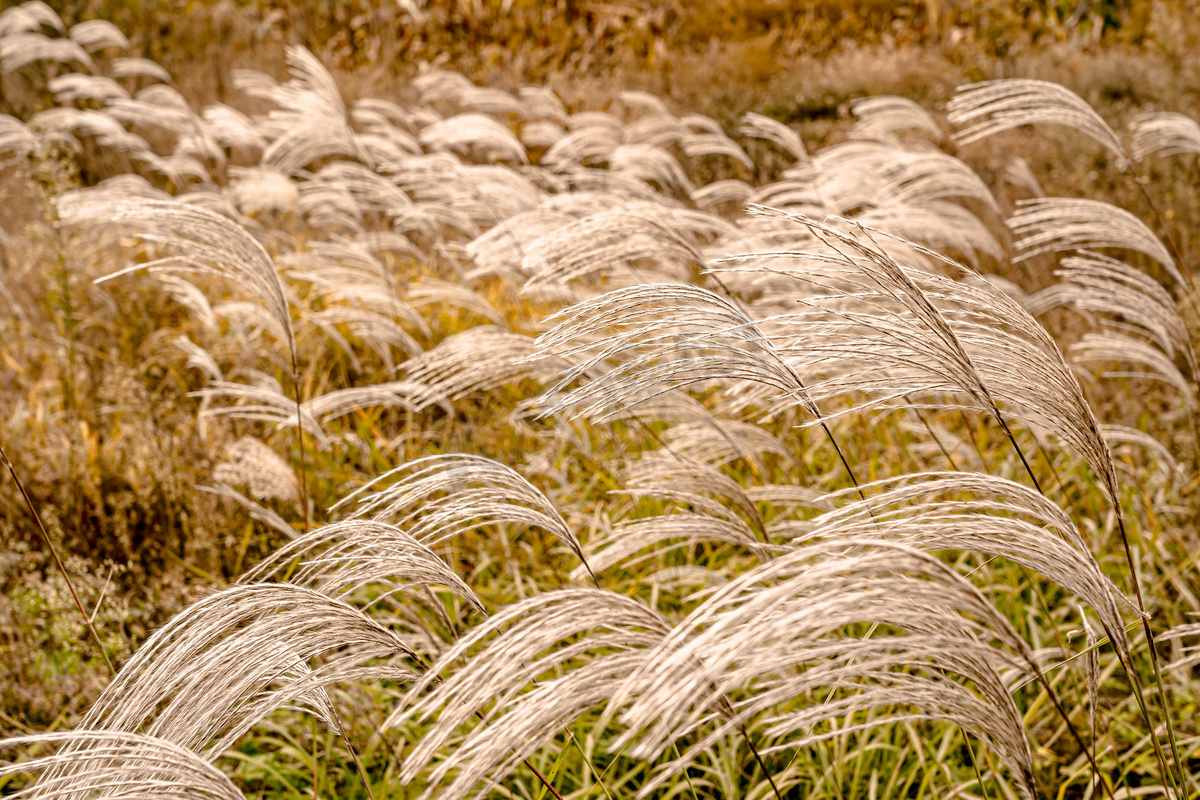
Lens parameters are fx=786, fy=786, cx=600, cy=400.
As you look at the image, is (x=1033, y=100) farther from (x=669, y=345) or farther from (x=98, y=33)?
(x=98, y=33)

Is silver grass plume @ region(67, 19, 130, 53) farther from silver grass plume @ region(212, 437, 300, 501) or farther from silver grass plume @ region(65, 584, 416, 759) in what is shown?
silver grass plume @ region(65, 584, 416, 759)

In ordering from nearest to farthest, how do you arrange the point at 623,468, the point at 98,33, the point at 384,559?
the point at 384,559
the point at 623,468
the point at 98,33

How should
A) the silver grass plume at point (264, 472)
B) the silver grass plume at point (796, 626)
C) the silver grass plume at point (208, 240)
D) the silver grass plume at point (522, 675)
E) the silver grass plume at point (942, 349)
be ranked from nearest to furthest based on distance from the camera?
the silver grass plume at point (796, 626), the silver grass plume at point (522, 675), the silver grass plume at point (942, 349), the silver grass plume at point (208, 240), the silver grass plume at point (264, 472)

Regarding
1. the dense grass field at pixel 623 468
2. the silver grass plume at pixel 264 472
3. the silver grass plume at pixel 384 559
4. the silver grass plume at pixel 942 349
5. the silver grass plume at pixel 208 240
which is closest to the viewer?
the dense grass field at pixel 623 468

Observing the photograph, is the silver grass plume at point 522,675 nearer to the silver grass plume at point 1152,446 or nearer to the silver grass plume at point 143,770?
the silver grass plume at point 143,770

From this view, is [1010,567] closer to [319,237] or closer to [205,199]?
[205,199]

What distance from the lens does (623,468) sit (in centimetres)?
355

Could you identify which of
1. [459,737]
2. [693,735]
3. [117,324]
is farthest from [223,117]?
[693,735]

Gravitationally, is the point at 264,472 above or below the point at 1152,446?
below

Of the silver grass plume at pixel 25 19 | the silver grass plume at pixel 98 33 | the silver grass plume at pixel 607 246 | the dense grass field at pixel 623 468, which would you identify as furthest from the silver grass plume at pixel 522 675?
the silver grass plume at pixel 25 19

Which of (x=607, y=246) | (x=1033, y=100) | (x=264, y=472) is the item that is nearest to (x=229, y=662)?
(x=607, y=246)

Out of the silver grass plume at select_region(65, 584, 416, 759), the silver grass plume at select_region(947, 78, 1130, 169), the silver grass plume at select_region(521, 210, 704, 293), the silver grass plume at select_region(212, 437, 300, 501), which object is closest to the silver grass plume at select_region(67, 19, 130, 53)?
the silver grass plume at select_region(212, 437, 300, 501)

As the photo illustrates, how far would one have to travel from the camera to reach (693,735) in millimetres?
2623

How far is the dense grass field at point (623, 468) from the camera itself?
3.19ft
